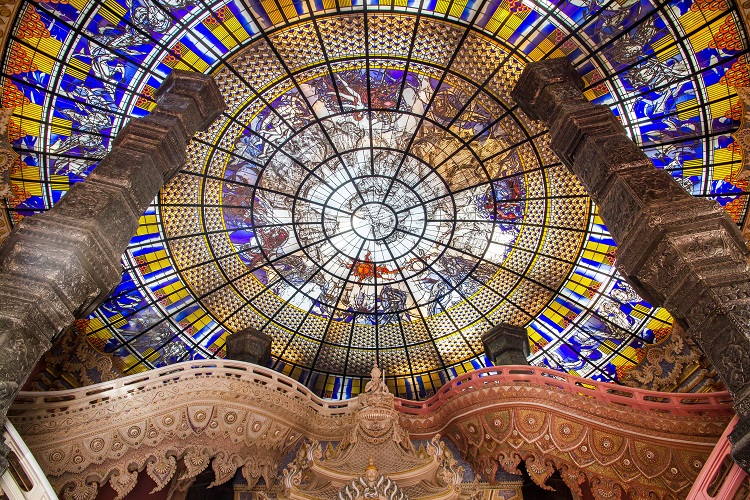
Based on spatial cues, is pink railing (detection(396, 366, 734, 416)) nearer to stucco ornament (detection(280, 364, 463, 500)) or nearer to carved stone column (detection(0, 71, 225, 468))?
stucco ornament (detection(280, 364, 463, 500))

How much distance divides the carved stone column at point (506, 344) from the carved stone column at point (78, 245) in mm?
13000

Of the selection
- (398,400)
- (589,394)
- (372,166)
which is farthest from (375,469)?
(372,166)

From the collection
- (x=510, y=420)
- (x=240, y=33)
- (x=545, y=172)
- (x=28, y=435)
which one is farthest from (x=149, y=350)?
(x=545, y=172)

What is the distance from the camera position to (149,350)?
16922mm

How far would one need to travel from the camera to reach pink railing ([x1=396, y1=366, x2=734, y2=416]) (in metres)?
10.2

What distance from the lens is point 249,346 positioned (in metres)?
17.1

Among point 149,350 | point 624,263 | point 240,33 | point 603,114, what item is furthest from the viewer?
point 149,350

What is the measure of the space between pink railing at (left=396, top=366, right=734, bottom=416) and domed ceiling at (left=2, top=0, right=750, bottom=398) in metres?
4.67

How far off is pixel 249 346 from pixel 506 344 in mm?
10138

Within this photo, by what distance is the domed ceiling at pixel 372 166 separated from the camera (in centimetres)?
1178

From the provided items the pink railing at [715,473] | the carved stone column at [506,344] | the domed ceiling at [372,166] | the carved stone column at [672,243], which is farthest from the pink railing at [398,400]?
the domed ceiling at [372,166]

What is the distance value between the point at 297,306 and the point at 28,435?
33.0 ft

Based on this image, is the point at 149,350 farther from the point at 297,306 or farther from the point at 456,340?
the point at 456,340

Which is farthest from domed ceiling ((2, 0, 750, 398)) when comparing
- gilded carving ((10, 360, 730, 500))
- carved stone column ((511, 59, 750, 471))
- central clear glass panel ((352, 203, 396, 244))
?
gilded carving ((10, 360, 730, 500))
